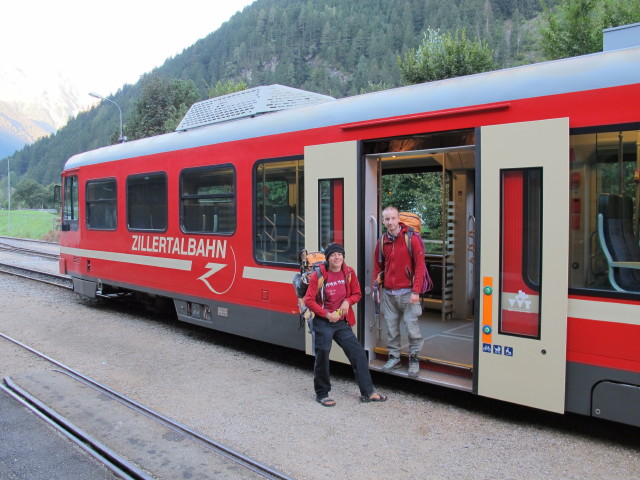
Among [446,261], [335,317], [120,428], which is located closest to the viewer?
[120,428]

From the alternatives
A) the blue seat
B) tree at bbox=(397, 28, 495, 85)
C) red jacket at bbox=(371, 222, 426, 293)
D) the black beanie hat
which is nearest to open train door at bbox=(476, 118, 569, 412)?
the blue seat

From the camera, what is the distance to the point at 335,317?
16.6 feet

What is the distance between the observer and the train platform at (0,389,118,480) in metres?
3.94

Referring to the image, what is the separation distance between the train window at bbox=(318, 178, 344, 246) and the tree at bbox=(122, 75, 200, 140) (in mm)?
36625

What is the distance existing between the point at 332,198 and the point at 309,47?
128 meters

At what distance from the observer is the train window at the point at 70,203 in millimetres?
10711

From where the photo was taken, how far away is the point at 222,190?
277 inches

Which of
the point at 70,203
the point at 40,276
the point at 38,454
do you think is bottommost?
the point at 38,454

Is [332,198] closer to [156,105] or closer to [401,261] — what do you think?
[401,261]

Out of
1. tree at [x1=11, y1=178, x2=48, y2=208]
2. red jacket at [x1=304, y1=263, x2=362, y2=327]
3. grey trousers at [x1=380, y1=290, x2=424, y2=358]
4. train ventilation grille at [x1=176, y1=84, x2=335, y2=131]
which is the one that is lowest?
grey trousers at [x1=380, y1=290, x2=424, y2=358]

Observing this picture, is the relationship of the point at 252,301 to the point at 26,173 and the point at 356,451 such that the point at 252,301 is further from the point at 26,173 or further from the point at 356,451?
the point at 26,173

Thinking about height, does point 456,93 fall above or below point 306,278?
above

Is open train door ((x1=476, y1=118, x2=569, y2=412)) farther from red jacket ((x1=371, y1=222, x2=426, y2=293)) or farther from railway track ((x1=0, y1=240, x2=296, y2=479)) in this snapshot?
railway track ((x1=0, y1=240, x2=296, y2=479))

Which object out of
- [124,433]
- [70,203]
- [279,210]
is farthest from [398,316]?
[70,203]
